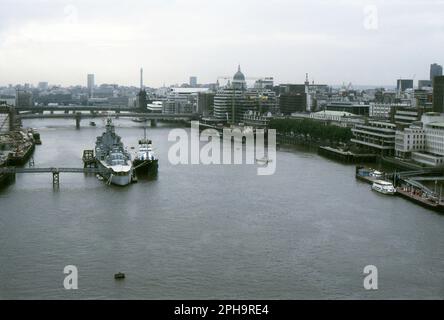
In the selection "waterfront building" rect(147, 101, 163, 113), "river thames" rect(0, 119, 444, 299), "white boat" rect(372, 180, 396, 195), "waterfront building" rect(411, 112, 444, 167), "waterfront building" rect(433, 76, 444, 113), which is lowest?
"river thames" rect(0, 119, 444, 299)

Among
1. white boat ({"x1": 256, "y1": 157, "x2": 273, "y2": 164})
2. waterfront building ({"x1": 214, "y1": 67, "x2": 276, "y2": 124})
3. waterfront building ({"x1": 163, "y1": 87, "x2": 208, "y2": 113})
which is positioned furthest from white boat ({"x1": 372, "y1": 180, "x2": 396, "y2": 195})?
waterfront building ({"x1": 163, "y1": 87, "x2": 208, "y2": 113})

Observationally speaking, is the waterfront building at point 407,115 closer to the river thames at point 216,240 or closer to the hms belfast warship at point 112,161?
the river thames at point 216,240

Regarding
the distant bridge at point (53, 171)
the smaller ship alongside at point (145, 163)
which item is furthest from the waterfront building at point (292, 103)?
the distant bridge at point (53, 171)

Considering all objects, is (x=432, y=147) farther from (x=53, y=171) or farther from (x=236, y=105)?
(x=236, y=105)

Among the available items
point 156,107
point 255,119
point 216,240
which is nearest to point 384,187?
point 216,240

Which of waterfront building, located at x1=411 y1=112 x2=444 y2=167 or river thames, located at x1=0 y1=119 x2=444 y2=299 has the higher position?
waterfront building, located at x1=411 y1=112 x2=444 y2=167

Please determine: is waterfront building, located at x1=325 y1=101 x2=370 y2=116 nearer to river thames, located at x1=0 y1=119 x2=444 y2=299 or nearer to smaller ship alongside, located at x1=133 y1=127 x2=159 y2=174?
smaller ship alongside, located at x1=133 y1=127 x2=159 y2=174
